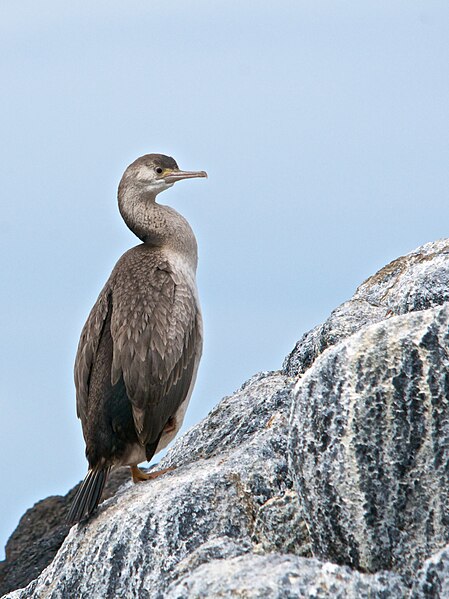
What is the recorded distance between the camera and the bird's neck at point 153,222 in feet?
32.8

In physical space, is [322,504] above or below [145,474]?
below

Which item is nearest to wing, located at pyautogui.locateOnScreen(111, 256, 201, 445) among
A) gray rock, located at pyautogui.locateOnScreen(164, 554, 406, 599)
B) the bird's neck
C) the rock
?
the bird's neck

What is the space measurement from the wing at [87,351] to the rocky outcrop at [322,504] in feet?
4.64

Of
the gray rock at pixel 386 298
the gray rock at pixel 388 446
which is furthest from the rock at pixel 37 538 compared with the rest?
the gray rock at pixel 388 446

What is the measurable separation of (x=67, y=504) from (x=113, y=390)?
192 inches

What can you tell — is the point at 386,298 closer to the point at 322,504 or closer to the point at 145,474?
the point at 145,474

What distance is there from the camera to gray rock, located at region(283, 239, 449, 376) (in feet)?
27.6

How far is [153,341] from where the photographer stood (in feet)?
29.1

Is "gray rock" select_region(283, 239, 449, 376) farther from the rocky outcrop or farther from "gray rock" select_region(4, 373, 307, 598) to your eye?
the rocky outcrop

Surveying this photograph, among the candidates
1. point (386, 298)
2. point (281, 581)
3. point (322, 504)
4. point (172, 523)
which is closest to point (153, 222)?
point (386, 298)

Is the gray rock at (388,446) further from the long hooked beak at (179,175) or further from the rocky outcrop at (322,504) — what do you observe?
the long hooked beak at (179,175)

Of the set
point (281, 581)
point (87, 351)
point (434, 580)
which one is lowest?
point (434, 580)

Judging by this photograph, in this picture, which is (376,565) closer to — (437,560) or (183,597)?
(437,560)

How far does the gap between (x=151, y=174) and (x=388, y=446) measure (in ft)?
16.5
